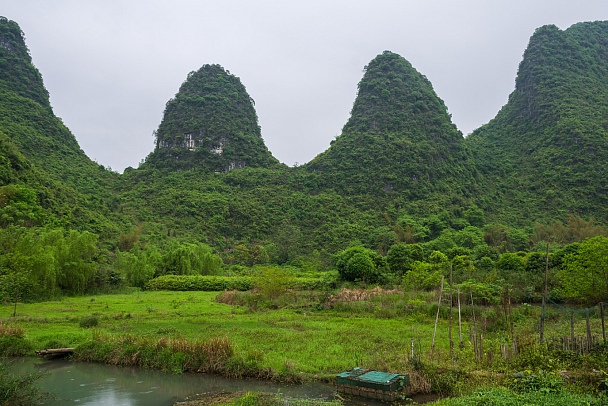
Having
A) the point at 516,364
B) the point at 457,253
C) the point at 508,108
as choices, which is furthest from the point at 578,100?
the point at 516,364

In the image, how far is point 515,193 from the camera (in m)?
73.2

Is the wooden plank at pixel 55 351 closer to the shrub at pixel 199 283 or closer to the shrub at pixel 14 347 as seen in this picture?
the shrub at pixel 14 347

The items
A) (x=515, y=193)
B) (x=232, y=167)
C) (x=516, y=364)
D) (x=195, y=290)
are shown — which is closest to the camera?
(x=516, y=364)

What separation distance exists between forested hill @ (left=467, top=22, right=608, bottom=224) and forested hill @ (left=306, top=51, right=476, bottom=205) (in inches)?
291

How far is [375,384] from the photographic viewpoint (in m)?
10.1

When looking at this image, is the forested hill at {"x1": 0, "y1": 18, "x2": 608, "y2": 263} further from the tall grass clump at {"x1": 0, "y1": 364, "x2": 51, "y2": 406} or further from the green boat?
the green boat

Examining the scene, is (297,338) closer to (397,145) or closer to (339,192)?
(339,192)

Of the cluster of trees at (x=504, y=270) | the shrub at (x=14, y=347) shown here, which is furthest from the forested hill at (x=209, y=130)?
the shrub at (x=14, y=347)

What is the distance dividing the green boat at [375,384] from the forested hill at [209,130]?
8063 cm

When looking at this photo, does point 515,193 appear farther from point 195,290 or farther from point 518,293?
point 195,290

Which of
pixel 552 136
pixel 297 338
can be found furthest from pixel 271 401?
pixel 552 136

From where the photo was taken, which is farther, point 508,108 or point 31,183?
point 508,108

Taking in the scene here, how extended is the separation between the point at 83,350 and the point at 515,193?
74.4 metres

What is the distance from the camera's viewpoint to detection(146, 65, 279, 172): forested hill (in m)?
89.5
